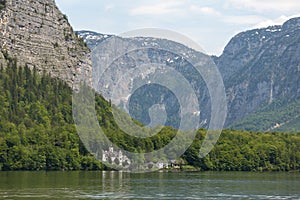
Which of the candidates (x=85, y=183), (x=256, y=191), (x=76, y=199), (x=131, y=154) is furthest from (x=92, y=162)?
(x=76, y=199)

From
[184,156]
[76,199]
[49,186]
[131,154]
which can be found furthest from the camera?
[184,156]

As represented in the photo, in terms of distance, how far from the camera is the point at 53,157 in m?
180

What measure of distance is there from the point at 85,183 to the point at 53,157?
63.4 meters

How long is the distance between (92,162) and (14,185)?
7883cm

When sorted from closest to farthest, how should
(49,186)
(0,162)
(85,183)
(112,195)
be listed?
1. (112,195)
2. (49,186)
3. (85,183)
4. (0,162)

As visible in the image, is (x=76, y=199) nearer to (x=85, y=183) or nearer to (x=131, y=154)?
(x=85, y=183)

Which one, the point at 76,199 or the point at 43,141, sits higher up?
the point at 43,141

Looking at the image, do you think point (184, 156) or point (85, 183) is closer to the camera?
point (85, 183)

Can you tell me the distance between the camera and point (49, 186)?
107562 millimetres

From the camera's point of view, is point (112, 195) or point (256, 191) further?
point (256, 191)

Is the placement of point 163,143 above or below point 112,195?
above

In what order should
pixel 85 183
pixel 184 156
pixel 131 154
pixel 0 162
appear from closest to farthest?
pixel 85 183 → pixel 0 162 → pixel 131 154 → pixel 184 156

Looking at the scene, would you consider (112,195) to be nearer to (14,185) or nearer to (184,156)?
(14,185)

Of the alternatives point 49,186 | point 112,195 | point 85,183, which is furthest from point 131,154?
point 112,195
